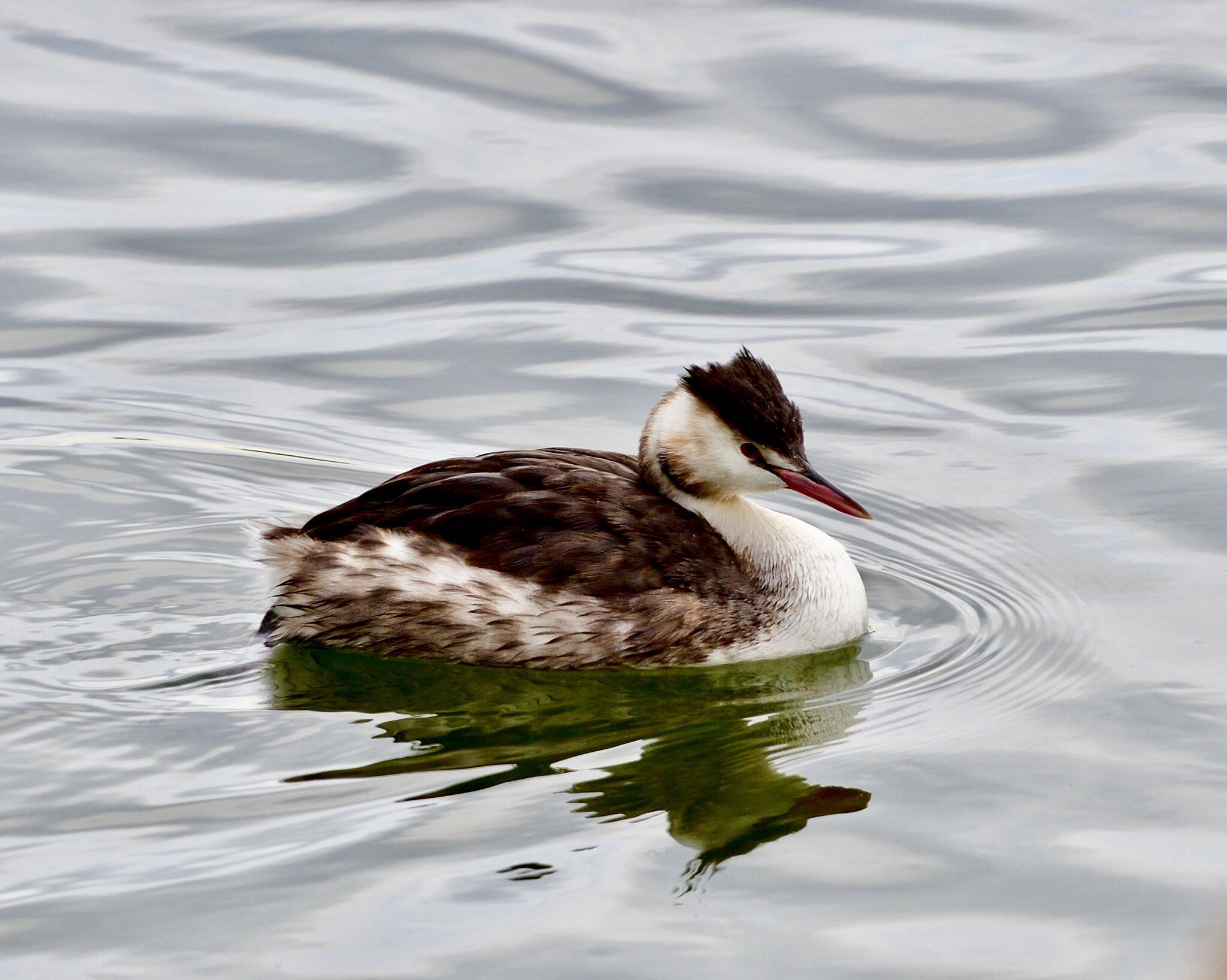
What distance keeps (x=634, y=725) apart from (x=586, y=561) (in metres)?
0.65

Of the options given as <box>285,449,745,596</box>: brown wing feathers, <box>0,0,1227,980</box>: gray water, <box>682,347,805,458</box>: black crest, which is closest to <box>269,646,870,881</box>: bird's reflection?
<box>0,0,1227,980</box>: gray water

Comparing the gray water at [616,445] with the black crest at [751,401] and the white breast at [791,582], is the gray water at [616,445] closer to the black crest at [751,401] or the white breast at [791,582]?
the white breast at [791,582]

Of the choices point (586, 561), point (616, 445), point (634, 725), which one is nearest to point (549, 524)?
point (586, 561)

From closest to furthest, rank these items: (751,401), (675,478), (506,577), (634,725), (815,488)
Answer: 1. (634,725)
2. (506,577)
3. (751,401)
4. (815,488)
5. (675,478)

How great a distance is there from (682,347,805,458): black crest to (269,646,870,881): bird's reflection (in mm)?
804

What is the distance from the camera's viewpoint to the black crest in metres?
6.98

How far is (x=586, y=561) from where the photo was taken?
687 cm

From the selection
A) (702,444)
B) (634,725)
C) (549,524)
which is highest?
(702,444)

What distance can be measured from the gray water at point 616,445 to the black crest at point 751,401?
2.72ft

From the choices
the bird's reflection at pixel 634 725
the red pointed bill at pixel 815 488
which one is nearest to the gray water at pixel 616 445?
the bird's reflection at pixel 634 725

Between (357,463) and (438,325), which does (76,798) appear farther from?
(438,325)

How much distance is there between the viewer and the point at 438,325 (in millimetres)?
10172

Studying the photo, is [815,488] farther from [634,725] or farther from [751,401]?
[634,725]

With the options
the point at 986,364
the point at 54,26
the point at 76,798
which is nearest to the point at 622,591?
the point at 76,798
